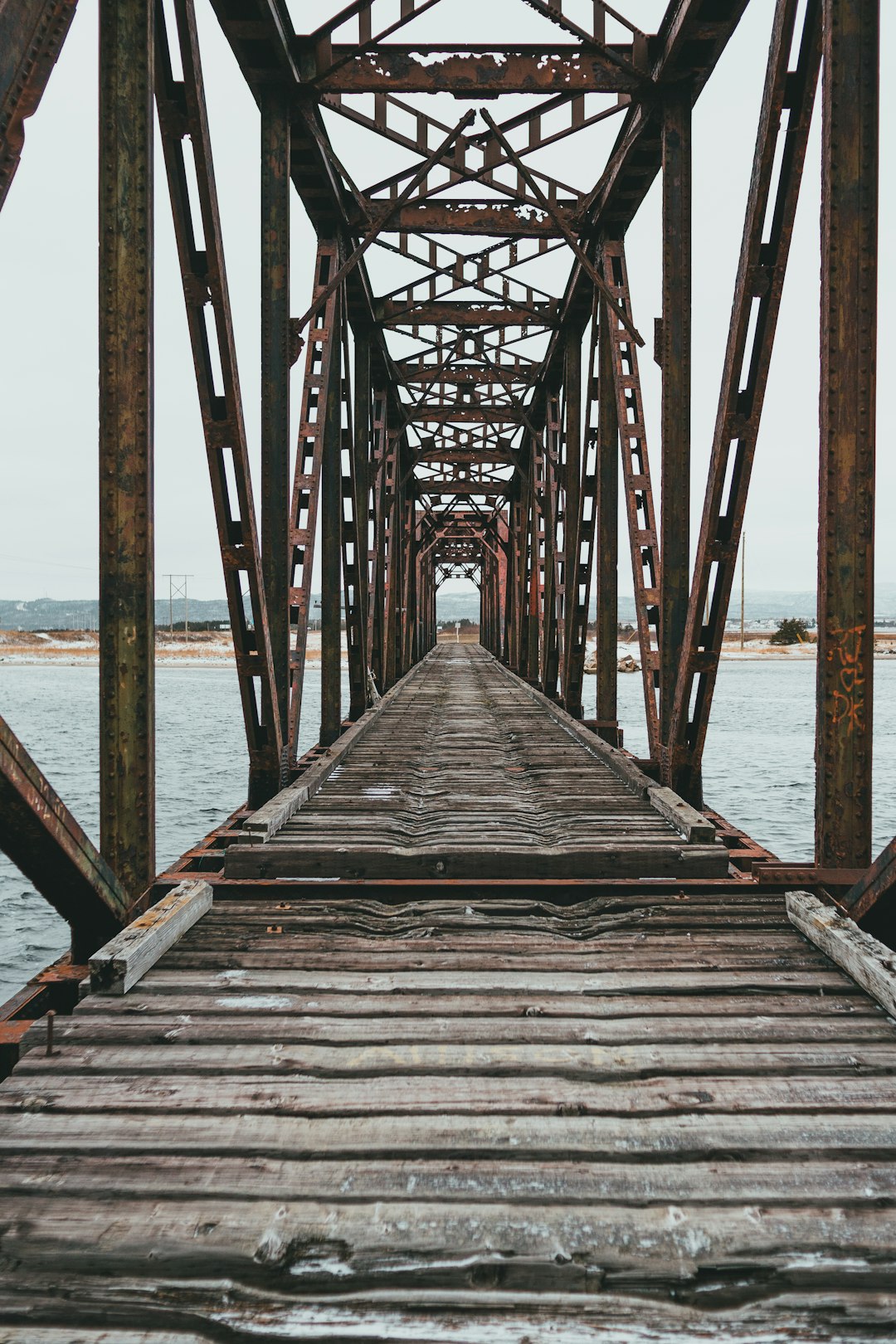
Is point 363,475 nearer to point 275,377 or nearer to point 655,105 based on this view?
point 275,377

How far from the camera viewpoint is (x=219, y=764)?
1934cm

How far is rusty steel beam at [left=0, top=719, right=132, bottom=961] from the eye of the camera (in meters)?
2.89

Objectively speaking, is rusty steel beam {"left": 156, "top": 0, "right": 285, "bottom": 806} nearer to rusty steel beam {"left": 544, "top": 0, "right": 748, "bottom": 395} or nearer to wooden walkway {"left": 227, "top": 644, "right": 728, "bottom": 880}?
wooden walkway {"left": 227, "top": 644, "right": 728, "bottom": 880}

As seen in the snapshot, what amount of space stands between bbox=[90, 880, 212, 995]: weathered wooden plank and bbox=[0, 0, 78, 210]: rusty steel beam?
2412 mm

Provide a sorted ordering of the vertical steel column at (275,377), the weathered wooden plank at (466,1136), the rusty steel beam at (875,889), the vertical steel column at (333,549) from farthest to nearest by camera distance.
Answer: the vertical steel column at (333,549), the vertical steel column at (275,377), the rusty steel beam at (875,889), the weathered wooden plank at (466,1136)

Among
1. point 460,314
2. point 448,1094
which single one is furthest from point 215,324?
point 460,314

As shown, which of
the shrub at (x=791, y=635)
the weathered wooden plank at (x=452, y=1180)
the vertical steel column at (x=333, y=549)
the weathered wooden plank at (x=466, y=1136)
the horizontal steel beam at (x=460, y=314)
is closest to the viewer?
the weathered wooden plank at (x=452, y=1180)

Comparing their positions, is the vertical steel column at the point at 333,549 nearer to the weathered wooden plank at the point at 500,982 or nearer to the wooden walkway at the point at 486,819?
the wooden walkway at the point at 486,819

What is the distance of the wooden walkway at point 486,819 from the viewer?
4.57m

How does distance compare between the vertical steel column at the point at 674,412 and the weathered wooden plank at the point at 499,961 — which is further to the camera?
the vertical steel column at the point at 674,412

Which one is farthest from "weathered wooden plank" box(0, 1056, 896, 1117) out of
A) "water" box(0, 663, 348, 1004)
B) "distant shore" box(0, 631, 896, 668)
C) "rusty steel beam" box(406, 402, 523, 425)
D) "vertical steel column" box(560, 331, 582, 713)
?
"distant shore" box(0, 631, 896, 668)

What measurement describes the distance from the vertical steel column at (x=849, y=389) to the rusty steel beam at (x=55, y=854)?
118 inches

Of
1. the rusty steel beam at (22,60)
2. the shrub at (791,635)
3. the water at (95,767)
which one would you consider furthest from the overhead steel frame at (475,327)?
the shrub at (791,635)

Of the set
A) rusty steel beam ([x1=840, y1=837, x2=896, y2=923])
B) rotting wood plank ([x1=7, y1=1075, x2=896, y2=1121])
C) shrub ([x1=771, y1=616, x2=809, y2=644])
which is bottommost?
shrub ([x1=771, y1=616, x2=809, y2=644])
